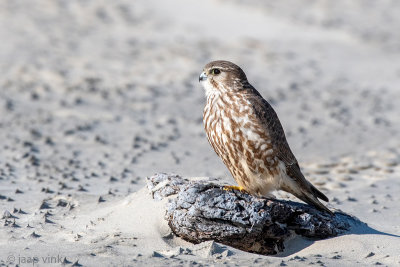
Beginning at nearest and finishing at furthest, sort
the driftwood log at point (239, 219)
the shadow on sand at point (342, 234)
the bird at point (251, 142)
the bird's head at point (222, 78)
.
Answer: the driftwood log at point (239, 219), the shadow on sand at point (342, 234), the bird at point (251, 142), the bird's head at point (222, 78)

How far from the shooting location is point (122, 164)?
22.9 feet

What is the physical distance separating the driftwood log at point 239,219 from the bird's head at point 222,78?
2.52 ft

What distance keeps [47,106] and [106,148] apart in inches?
64.5

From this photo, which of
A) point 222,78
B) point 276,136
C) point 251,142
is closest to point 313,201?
point 276,136

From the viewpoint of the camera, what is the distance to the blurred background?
7.32 meters

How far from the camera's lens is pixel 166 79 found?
10141 millimetres

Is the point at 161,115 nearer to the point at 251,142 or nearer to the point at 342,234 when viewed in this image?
the point at 251,142

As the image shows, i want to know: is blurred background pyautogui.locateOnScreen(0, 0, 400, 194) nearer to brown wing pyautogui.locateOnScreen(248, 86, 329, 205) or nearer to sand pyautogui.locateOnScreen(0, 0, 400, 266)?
sand pyautogui.locateOnScreen(0, 0, 400, 266)

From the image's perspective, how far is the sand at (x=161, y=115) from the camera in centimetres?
448

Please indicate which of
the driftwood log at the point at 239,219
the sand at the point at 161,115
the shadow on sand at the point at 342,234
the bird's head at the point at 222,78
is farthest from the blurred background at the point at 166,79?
the shadow on sand at the point at 342,234

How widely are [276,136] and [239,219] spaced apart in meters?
0.72

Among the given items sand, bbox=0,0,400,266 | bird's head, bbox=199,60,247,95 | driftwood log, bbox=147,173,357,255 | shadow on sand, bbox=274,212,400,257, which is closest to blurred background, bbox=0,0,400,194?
sand, bbox=0,0,400,266

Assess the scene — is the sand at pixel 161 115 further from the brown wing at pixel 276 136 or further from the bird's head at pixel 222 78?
the bird's head at pixel 222 78

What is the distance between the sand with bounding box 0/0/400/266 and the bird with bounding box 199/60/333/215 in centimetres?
47
